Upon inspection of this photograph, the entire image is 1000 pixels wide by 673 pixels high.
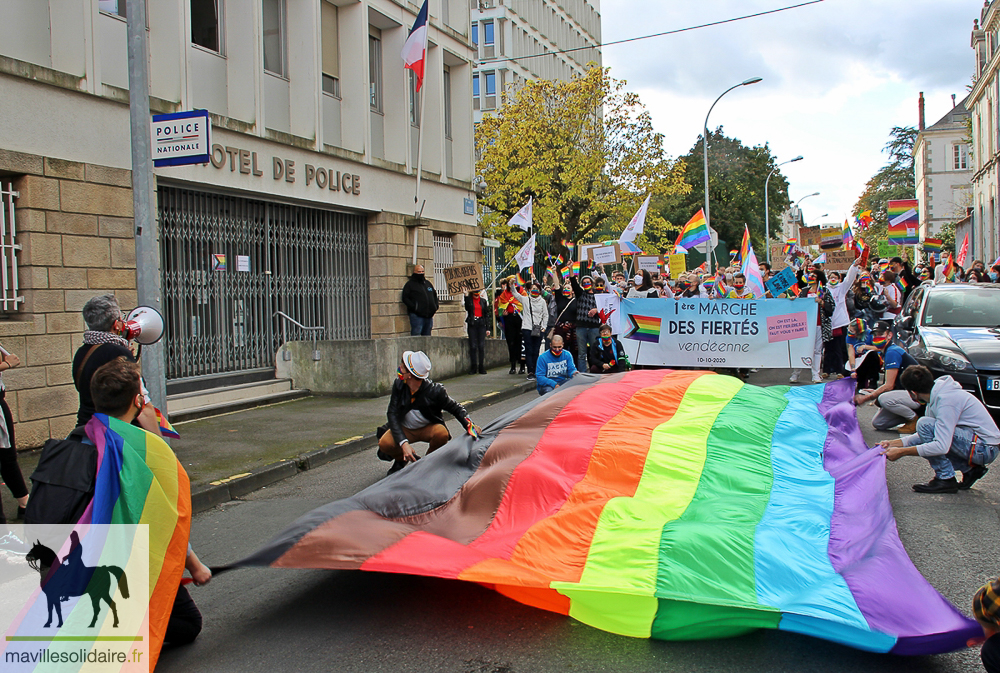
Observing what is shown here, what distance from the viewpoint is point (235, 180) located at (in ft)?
42.2

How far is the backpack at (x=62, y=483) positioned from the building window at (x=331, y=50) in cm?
1357

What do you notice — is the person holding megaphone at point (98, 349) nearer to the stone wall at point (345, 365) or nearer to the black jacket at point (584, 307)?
the stone wall at point (345, 365)

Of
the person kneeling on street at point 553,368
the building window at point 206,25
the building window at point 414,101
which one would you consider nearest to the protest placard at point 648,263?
the building window at point 414,101

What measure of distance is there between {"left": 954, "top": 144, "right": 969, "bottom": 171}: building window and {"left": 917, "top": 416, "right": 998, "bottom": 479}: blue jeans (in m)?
Result: 78.2

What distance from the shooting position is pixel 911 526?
18.7 feet

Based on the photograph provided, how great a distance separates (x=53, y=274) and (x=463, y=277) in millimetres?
9056

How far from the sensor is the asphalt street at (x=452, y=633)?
3.68 metres

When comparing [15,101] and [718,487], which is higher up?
[15,101]

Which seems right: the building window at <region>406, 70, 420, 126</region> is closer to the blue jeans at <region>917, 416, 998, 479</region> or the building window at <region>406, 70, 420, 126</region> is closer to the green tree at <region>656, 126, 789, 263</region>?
the blue jeans at <region>917, 416, 998, 479</region>

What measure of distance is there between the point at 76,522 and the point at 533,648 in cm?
221

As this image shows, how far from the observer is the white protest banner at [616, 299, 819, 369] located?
44.5 ft

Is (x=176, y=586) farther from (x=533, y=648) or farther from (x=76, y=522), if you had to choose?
(x=533, y=648)

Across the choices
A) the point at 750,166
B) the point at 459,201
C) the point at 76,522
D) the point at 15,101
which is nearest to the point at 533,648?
the point at 76,522

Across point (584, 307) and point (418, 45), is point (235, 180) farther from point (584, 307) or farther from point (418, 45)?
point (584, 307)
